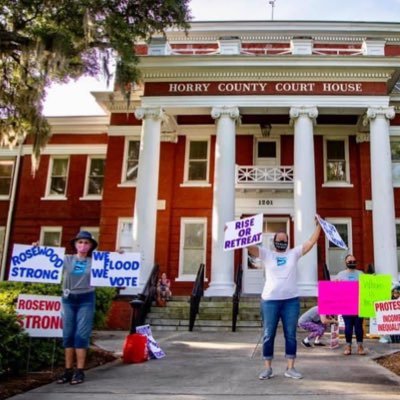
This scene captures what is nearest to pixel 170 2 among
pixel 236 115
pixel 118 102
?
pixel 236 115

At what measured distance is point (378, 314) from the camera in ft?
24.5

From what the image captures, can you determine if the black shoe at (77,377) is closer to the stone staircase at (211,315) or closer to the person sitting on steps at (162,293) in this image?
the stone staircase at (211,315)

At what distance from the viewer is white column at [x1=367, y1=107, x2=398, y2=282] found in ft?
49.0

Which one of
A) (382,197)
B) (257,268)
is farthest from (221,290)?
(382,197)

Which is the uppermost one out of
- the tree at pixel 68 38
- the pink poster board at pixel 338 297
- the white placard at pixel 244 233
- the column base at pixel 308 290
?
the tree at pixel 68 38

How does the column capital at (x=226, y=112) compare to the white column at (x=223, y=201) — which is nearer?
the white column at (x=223, y=201)

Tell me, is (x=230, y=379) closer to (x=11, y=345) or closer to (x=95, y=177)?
(x=11, y=345)

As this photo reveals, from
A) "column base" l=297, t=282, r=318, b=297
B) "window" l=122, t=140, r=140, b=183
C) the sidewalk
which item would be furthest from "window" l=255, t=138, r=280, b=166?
the sidewalk

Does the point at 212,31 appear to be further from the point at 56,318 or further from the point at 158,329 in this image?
the point at 56,318

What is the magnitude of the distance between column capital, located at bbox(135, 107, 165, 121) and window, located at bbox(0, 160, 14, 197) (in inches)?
339

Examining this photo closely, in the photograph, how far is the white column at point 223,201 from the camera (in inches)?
586

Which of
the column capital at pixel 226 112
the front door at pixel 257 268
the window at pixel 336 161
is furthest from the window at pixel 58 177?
the window at pixel 336 161

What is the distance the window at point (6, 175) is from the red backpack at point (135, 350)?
1619 cm

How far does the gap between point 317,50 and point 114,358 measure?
46.7 ft
